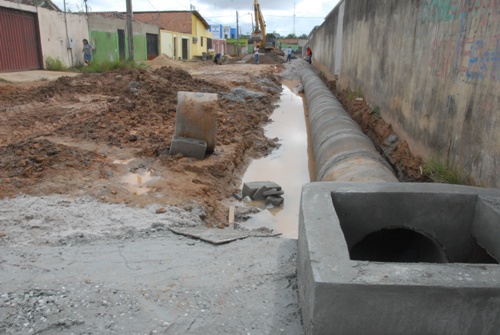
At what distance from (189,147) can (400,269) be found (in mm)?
4905

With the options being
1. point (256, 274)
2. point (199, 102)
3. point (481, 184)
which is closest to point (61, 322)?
point (256, 274)

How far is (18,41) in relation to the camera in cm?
1633

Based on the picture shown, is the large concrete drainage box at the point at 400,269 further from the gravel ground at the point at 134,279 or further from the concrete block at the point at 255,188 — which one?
the concrete block at the point at 255,188

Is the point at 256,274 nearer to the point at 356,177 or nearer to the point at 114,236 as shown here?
the point at 114,236

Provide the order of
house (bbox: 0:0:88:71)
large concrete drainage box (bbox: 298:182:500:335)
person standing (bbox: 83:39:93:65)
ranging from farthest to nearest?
person standing (bbox: 83:39:93:65), house (bbox: 0:0:88:71), large concrete drainage box (bbox: 298:182:500:335)

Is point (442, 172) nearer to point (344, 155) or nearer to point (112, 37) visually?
point (344, 155)

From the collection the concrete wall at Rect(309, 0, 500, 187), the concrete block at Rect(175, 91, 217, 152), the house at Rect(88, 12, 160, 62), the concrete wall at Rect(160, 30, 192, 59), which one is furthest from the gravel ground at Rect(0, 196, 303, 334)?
the concrete wall at Rect(160, 30, 192, 59)

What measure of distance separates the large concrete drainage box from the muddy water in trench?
214cm

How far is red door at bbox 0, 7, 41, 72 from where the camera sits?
50.3 feet

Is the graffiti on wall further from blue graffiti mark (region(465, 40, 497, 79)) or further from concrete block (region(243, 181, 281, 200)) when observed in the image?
concrete block (region(243, 181, 281, 200))

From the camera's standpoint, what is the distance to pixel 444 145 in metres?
4.55

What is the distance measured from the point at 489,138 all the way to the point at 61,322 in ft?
12.1

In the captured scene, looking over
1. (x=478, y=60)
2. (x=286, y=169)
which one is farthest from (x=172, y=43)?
(x=478, y=60)

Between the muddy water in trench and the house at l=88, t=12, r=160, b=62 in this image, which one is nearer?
the muddy water in trench
